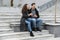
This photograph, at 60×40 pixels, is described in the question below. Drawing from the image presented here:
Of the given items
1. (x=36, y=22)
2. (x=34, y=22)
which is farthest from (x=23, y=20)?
(x=36, y=22)

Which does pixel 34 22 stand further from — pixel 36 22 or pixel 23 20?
pixel 23 20

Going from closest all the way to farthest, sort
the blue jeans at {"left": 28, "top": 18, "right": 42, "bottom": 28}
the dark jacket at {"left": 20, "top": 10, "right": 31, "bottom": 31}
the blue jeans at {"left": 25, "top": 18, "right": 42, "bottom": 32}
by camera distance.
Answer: the blue jeans at {"left": 25, "top": 18, "right": 42, "bottom": 32}
the dark jacket at {"left": 20, "top": 10, "right": 31, "bottom": 31}
the blue jeans at {"left": 28, "top": 18, "right": 42, "bottom": 28}

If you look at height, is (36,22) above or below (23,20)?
below

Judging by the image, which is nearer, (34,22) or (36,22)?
(34,22)

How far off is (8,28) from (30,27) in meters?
1.05

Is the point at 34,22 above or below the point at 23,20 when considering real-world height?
below

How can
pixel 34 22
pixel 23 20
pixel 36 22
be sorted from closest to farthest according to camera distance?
1. pixel 23 20
2. pixel 34 22
3. pixel 36 22

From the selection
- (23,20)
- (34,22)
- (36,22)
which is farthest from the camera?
(36,22)

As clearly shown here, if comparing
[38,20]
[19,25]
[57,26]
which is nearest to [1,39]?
[19,25]

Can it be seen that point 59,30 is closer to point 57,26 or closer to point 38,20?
point 57,26

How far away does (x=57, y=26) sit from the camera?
994 centimetres

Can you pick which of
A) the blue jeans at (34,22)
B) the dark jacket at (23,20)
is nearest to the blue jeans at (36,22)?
the blue jeans at (34,22)

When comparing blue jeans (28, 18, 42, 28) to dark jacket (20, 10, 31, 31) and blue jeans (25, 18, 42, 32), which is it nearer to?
blue jeans (25, 18, 42, 32)

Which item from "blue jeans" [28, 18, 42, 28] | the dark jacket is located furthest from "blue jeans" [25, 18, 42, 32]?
the dark jacket
